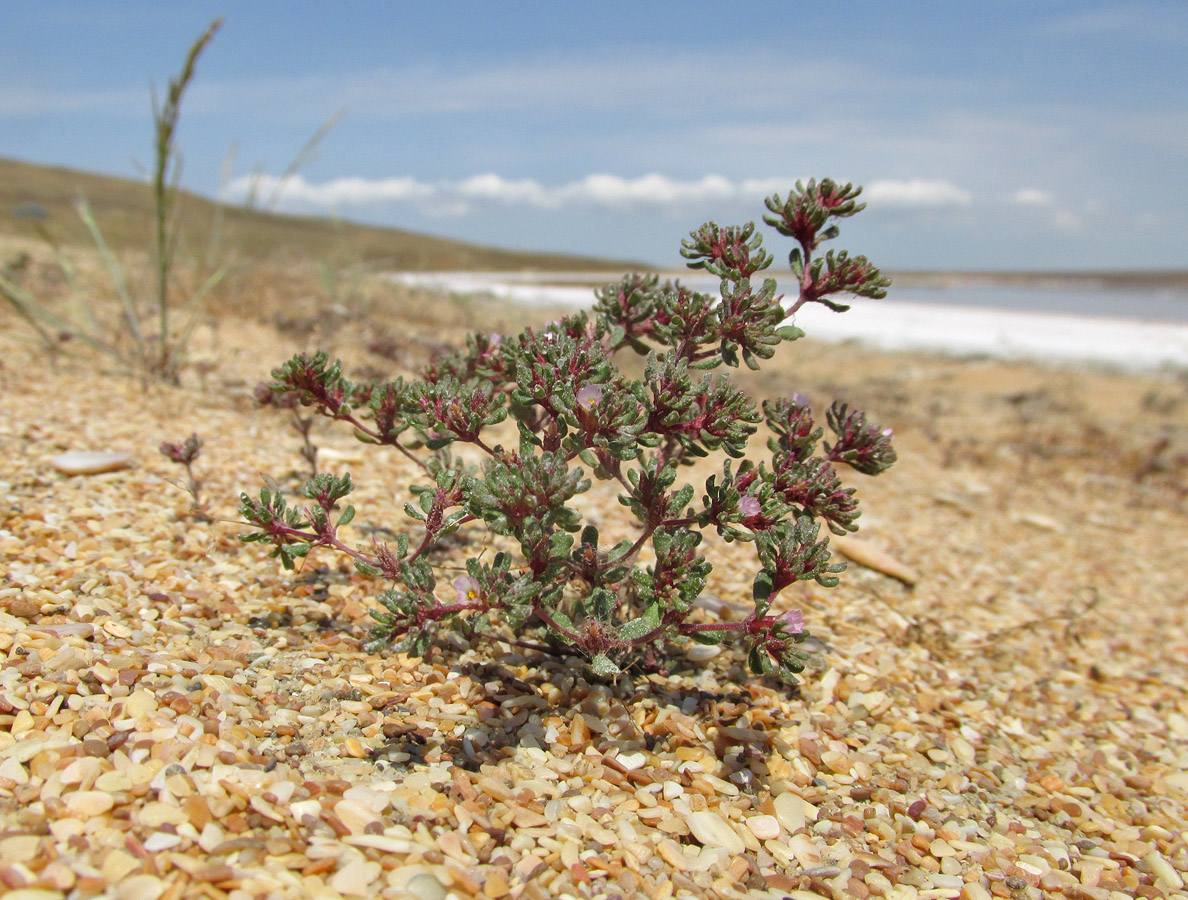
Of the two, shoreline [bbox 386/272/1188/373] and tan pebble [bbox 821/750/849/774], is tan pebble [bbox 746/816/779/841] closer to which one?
tan pebble [bbox 821/750/849/774]

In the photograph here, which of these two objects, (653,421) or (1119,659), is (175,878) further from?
(1119,659)

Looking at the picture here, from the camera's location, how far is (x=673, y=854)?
5.26 feet

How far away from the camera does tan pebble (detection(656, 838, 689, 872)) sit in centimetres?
158

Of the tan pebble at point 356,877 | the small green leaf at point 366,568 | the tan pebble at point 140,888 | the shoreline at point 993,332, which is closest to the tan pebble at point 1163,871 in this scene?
the tan pebble at point 356,877

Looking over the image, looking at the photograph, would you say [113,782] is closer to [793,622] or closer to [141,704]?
[141,704]

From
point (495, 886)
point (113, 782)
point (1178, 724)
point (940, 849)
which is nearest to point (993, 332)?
point (1178, 724)

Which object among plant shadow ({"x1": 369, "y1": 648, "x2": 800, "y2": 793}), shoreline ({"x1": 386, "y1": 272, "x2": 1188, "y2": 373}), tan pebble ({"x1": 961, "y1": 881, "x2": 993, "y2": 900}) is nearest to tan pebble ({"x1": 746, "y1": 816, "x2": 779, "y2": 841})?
plant shadow ({"x1": 369, "y1": 648, "x2": 800, "y2": 793})

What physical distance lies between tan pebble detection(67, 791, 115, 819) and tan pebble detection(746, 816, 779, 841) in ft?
4.08

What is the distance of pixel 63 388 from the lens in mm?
4117

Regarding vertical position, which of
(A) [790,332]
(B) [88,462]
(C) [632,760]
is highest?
(A) [790,332]

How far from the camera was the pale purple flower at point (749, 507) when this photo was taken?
1775mm

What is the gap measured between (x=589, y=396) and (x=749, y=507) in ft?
1.42

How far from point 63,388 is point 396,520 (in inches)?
92.3

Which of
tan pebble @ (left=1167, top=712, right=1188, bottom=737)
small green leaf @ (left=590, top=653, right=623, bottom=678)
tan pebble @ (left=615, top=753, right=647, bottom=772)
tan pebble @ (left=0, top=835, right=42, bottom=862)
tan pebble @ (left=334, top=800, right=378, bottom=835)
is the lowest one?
tan pebble @ (left=1167, top=712, right=1188, bottom=737)
